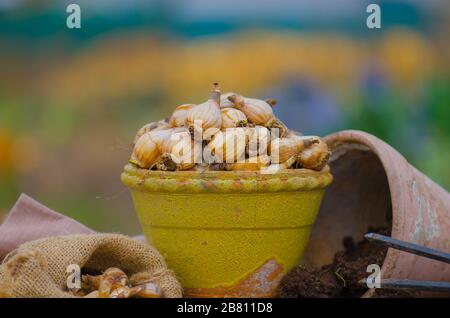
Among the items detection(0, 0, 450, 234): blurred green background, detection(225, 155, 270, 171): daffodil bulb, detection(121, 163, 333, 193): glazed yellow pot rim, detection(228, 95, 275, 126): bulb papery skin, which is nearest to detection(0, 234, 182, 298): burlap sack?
detection(121, 163, 333, 193): glazed yellow pot rim

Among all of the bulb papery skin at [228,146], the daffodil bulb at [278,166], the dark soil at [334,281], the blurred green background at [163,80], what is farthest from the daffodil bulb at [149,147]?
the blurred green background at [163,80]

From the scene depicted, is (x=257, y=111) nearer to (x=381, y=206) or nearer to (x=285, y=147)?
(x=285, y=147)

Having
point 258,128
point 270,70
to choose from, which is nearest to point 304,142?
point 258,128

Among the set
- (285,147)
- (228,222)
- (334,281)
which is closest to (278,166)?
(285,147)

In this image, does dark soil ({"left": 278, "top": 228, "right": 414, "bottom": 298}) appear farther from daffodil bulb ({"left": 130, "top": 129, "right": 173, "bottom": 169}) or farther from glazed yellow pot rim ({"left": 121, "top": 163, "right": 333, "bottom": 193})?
daffodil bulb ({"left": 130, "top": 129, "right": 173, "bottom": 169})


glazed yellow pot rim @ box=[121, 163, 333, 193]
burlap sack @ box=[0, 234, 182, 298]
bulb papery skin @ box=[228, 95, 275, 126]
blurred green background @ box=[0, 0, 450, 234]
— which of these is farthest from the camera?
blurred green background @ box=[0, 0, 450, 234]

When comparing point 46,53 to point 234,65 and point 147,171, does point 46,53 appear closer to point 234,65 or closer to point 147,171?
point 234,65
